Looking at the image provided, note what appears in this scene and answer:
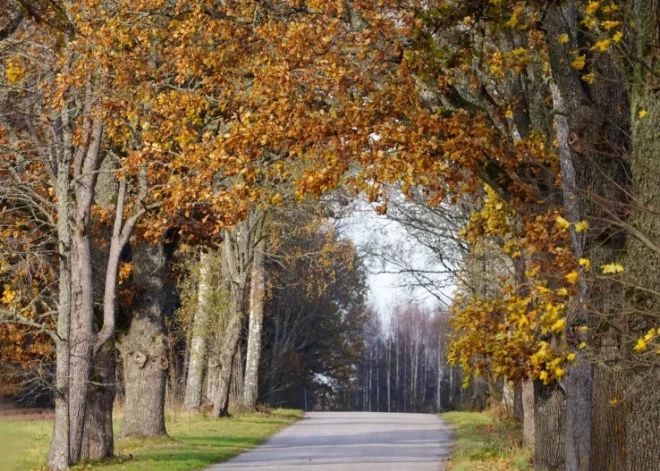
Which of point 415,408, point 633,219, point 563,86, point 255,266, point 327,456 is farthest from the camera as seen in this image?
point 415,408

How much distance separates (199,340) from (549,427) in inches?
813

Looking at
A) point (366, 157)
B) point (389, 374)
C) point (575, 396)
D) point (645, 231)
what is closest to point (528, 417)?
point (575, 396)

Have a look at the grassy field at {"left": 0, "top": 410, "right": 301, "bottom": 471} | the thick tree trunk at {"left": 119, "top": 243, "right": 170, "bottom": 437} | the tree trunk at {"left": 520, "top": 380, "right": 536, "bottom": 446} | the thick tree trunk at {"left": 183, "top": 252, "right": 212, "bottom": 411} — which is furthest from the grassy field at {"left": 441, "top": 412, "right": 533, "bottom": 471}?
the thick tree trunk at {"left": 183, "top": 252, "right": 212, "bottom": 411}

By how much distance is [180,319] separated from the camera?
115ft

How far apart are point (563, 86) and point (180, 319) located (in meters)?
24.5

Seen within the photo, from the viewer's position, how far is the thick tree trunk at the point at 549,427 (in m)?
16.2

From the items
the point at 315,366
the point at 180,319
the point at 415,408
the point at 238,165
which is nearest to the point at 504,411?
the point at 180,319

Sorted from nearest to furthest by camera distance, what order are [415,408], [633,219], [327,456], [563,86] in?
[633,219], [563,86], [327,456], [415,408]

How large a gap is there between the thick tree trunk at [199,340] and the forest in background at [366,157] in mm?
10616

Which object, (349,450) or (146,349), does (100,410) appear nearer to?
(146,349)

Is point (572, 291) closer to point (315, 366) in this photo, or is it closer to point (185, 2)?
point (185, 2)

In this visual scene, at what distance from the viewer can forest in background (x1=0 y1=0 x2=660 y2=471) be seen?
1017 cm

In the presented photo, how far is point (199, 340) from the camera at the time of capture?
35750 mm

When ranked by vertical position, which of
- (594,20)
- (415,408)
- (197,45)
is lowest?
(415,408)
